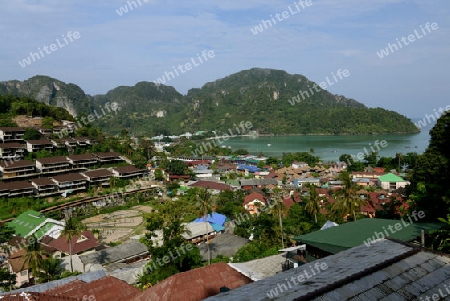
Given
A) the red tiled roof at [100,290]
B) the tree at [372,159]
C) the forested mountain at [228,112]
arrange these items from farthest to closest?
the forested mountain at [228,112] < the tree at [372,159] < the red tiled roof at [100,290]

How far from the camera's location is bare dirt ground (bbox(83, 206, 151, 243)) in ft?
67.0

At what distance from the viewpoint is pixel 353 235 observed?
7.54 meters

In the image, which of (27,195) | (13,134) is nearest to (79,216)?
(27,195)

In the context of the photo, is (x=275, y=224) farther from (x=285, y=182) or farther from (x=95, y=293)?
(x=285, y=182)

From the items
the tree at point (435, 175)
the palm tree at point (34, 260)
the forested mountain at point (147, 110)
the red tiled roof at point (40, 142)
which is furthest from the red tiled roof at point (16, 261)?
the forested mountain at point (147, 110)

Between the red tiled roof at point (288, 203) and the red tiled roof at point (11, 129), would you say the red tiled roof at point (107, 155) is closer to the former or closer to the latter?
the red tiled roof at point (11, 129)

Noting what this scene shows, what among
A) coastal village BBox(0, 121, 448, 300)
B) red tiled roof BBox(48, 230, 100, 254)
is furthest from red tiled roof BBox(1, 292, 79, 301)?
red tiled roof BBox(48, 230, 100, 254)

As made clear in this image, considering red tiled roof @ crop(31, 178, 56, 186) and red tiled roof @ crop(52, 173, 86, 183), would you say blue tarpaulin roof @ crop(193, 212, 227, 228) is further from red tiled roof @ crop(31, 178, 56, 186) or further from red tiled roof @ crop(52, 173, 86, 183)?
red tiled roof @ crop(31, 178, 56, 186)

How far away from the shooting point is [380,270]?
2.76 metres

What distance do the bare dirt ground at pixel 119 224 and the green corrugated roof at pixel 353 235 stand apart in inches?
579

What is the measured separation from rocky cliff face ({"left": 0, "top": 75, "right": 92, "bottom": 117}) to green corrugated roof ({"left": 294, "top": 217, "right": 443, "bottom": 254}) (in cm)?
8919

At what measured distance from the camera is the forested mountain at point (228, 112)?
9188cm

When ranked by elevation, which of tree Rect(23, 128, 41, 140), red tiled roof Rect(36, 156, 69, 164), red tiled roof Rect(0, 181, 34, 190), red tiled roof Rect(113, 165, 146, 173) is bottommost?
red tiled roof Rect(113, 165, 146, 173)

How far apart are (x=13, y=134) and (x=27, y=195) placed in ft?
26.7
